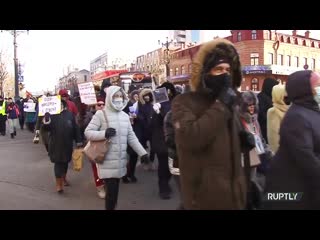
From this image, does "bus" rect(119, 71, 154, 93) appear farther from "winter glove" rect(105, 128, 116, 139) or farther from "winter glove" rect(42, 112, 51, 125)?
"winter glove" rect(105, 128, 116, 139)

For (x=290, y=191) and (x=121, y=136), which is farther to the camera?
(x=121, y=136)

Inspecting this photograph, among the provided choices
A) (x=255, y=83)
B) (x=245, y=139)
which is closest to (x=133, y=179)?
(x=245, y=139)

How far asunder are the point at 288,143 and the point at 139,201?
4.02 meters

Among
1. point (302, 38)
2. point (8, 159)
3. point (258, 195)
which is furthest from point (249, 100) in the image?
point (302, 38)

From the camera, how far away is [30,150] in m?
12.9

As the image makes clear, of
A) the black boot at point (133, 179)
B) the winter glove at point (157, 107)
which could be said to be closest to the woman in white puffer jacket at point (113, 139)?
the winter glove at point (157, 107)

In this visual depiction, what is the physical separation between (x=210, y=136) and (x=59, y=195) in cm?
519

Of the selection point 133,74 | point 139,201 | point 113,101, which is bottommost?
point 139,201

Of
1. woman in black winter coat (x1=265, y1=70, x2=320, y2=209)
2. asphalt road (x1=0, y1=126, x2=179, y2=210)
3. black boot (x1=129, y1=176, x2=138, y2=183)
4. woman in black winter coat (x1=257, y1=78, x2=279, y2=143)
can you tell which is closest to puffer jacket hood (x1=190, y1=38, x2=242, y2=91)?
woman in black winter coat (x1=265, y1=70, x2=320, y2=209)

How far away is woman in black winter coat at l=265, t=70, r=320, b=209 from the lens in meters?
2.93

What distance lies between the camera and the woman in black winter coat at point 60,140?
24.0ft

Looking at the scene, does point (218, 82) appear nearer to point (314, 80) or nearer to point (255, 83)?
point (314, 80)

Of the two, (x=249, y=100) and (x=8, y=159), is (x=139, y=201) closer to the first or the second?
(x=249, y=100)

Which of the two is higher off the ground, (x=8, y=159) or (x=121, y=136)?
(x=121, y=136)
